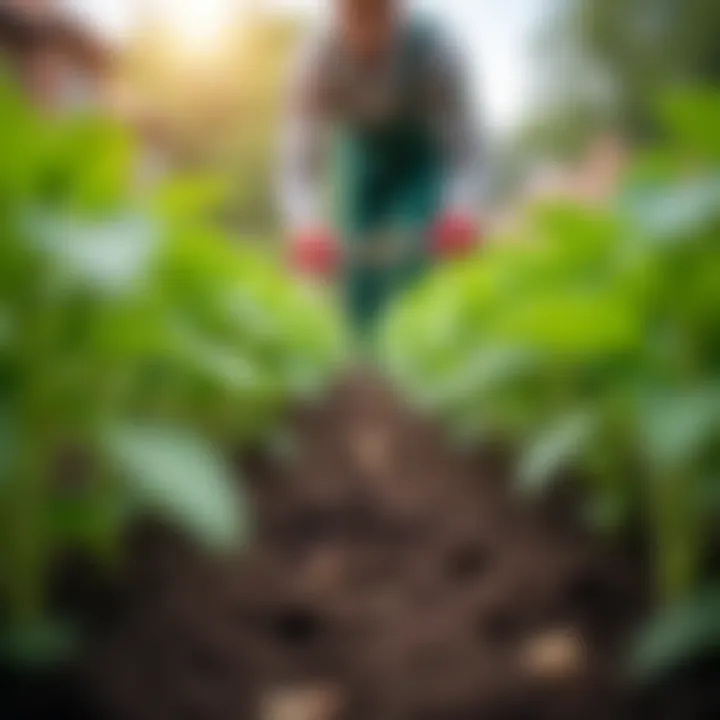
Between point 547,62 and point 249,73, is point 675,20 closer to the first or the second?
point 547,62

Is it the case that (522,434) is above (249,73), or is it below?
below

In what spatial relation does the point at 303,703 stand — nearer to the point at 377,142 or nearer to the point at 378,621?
the point at 378,621

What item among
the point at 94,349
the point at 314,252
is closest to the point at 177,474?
the point at 94,349

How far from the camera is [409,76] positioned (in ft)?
3.15

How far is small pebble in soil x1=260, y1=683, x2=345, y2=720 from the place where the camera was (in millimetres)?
508

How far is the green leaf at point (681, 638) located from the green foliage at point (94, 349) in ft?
0.64

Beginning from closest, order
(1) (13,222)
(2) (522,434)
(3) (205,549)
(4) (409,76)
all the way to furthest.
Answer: (1) (13,222), (3) (205,549), (2) (522,434), (4) (409,76)

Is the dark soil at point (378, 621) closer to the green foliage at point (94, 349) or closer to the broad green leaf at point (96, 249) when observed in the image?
the green foliage at point (94, 349)

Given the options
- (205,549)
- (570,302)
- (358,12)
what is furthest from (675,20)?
(205,549)

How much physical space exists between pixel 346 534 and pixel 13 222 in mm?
339

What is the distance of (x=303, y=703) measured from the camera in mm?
516

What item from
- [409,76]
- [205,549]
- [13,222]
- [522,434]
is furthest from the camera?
[409,76]

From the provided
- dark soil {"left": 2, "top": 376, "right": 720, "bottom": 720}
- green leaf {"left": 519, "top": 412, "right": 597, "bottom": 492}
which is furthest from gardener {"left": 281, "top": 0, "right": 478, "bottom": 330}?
green leaf {"left": 519, "top": 412, "right": 597, "bottom": 492}

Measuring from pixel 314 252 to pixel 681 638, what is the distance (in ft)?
1.75
